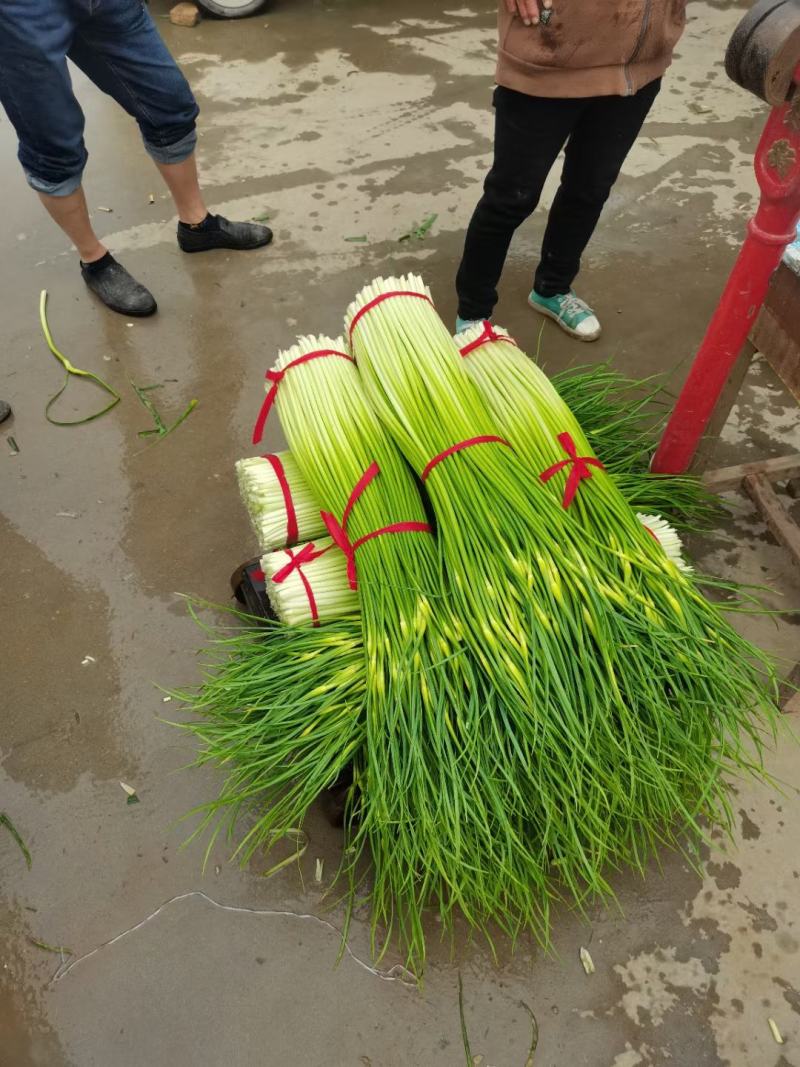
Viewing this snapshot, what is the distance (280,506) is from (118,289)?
1645mm

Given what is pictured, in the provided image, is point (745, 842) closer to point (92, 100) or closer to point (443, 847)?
point (443, 847)

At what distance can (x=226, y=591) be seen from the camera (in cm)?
200

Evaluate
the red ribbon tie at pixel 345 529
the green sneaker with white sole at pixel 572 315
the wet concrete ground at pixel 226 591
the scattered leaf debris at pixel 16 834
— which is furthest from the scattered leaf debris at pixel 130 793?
the green sneaker with white sole at pixel 572 315

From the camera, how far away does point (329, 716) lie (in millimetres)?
1361

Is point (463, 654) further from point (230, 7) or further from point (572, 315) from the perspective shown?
point (230, 7)

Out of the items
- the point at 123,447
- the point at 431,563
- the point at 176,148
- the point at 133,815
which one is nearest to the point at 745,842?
the point at 431,563

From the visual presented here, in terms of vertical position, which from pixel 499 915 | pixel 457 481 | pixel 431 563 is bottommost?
pixel 499 915

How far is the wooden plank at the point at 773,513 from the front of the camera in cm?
177

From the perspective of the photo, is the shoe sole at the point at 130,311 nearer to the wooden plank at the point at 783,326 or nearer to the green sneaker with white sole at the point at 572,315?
the green sneaker with white sole at the point at 572,315

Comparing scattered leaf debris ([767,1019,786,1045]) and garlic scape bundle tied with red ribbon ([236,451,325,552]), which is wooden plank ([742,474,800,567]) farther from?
garlic scape bundle tied with red ribbon ([236,451,325,552])

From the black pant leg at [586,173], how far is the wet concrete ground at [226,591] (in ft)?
0.86

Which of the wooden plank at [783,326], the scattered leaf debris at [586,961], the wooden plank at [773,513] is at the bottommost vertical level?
the scattered leaf debris at [586,961]

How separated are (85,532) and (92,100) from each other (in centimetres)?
304

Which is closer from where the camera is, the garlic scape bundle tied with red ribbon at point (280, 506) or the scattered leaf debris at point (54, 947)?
the scattered leaf debris at point (54, 947)
